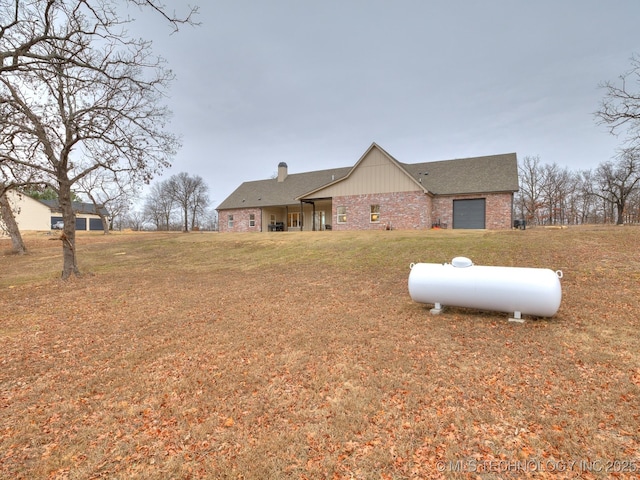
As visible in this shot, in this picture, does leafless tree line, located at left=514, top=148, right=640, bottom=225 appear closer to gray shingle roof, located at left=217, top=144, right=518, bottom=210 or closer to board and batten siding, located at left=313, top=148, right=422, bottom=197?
gray shingle roof, located at left=217, top=144, right=518, bottom=210

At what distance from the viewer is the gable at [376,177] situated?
2277 cm

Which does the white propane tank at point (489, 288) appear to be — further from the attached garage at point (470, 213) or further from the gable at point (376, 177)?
the attached garage at point (470, 213)

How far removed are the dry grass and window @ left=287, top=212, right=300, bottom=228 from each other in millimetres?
23443

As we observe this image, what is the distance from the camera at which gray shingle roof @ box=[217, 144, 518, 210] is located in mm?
22234

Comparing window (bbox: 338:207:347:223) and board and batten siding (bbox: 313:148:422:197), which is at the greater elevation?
board and batten siding (bbox: 313:148:422:197)

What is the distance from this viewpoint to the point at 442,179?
24.5 m

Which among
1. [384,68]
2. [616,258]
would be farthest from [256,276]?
[384,68]

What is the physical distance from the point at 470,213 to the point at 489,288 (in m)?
18.7

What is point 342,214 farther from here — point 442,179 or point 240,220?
Result: point 240,220

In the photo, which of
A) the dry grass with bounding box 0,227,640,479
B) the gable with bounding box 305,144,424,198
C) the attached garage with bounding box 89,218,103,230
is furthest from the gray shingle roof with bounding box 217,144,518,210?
the attached garage with bounding box 89,218,103,230

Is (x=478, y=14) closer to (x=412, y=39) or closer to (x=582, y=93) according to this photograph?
(x=412, y=39)

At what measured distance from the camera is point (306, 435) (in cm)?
309

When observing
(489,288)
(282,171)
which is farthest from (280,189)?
(489,288)

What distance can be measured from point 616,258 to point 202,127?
2677 centimetres
